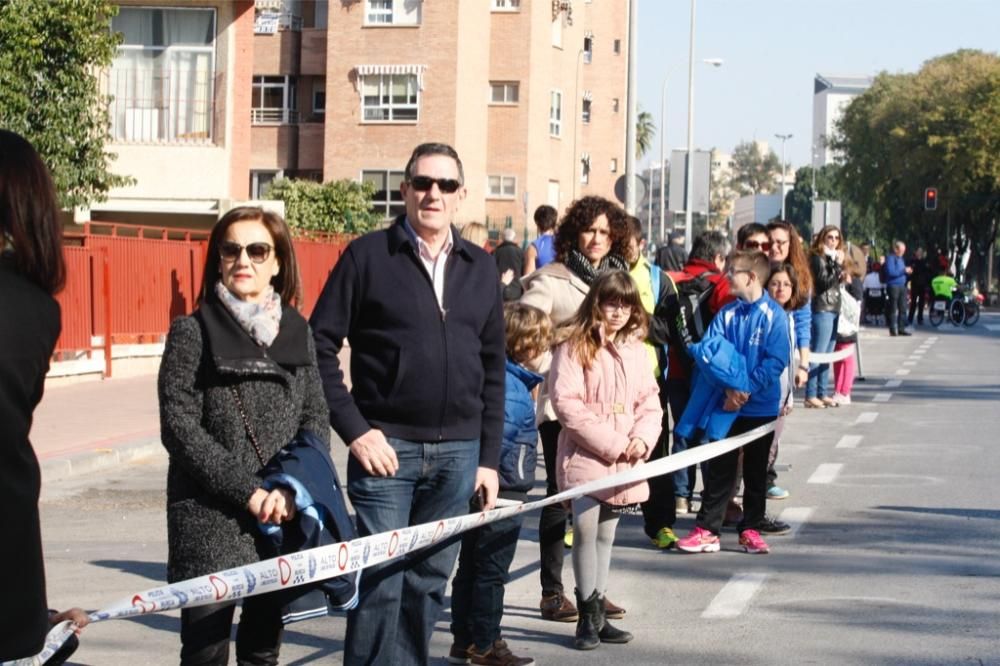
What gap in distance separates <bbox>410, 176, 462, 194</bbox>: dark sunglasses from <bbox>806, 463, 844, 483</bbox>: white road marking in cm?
727

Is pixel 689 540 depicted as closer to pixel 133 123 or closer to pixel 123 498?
pixel 123 498

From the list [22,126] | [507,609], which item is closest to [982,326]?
[22,126]

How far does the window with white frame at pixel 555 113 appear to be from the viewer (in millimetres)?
54750

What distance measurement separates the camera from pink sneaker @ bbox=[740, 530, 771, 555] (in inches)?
359

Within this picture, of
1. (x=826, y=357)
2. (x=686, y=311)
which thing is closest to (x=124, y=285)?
(x=826, y=357)

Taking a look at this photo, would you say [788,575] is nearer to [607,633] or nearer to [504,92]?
[607,633]

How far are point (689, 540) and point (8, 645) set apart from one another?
6.34 meters

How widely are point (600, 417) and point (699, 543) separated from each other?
2.41 m

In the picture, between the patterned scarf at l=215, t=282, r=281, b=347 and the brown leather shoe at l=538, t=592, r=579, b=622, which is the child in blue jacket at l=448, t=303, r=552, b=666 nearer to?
the brown leather shoe at l=538, t=592, r=579, b=622

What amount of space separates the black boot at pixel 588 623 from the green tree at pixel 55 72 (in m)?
14.5

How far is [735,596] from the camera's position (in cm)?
793

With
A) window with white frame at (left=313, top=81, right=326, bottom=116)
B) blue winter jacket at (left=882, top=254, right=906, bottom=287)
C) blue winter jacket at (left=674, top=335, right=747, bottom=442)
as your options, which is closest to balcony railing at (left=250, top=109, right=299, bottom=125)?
window with white frame at (left=313, top=81, right=326, bottom=116)

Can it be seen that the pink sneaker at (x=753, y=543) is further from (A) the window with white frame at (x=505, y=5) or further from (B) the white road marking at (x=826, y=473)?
(A) the window with white frame at (x=505, y=5)

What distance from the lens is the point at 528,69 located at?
51.1 metres
